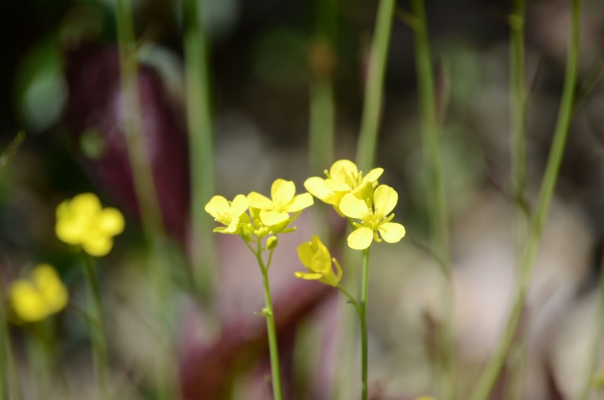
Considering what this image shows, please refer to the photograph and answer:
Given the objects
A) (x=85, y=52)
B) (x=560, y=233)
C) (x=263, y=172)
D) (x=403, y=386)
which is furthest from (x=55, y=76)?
(x=560, y=233)

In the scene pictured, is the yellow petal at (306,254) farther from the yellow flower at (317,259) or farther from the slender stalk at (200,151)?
the slender stalk at (200,151)

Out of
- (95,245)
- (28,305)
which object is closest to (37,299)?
(28,305)

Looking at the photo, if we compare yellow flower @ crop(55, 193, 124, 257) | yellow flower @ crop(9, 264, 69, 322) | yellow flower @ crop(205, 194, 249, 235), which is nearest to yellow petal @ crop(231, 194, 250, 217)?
yellow flower @ crop(205, 194, 249, 235)

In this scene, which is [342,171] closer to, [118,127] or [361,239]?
[361,239]

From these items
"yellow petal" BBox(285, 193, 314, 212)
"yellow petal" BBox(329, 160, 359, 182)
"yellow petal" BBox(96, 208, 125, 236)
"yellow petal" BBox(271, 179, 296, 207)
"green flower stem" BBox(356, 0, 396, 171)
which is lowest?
"yellow petal" BBox(96, 208, 125, 236)

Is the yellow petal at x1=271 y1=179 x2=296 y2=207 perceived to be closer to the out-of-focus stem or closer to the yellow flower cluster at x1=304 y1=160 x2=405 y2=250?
the yellow flower cluster at x1=304 y1=160 x2=405 y2=250

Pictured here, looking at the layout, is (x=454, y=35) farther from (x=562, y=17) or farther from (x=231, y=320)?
(x=231, y=320)
